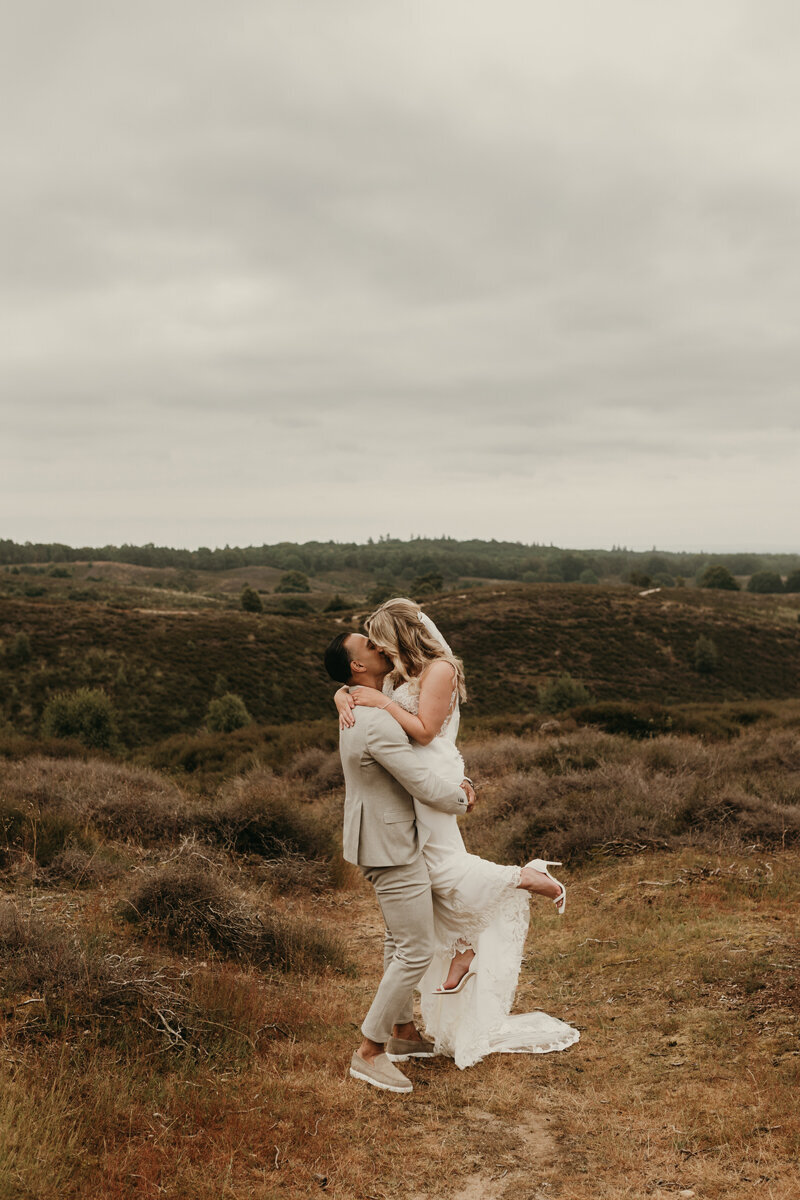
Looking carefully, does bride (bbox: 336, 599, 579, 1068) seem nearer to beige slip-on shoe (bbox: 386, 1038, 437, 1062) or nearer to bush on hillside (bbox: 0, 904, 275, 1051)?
beige slip-on shoe (bbox: 386, 1038, 437, 1062)

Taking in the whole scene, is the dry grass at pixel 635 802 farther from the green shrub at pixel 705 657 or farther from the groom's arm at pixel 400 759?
the green shrub at pixel 705 657

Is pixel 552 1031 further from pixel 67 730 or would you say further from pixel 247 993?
pixel 67 730

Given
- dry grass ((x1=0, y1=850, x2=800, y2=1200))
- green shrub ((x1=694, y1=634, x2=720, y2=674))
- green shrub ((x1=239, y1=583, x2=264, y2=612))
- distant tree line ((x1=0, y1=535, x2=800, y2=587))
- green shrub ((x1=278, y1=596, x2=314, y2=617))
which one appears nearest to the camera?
dry grass ((x1=0, y1=850, x2=800, y2=1200))

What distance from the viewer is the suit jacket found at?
3895 millimetres

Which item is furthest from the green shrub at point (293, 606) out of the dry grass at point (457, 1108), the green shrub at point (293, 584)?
the dry grass at point (457, 1108)

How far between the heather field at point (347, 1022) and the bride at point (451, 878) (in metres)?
0.29

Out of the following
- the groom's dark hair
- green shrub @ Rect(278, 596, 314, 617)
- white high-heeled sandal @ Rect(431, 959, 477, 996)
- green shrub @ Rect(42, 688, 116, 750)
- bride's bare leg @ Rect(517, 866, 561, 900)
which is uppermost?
the groom's dark hair

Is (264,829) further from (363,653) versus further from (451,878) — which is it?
(363,653)

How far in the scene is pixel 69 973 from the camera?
14.3ft

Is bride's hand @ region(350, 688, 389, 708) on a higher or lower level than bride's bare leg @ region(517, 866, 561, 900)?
higher

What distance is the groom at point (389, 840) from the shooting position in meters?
3.91

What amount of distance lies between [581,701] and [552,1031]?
25.4 meters

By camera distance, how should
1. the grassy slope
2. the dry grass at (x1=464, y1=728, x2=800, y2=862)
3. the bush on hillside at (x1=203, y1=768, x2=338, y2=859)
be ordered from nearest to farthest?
the dry grass at (x1=464, y1=728, x2=800, y2=862), the bush on hillside at (x1=203, y1=768, x2=338, y2=859), the grassy slope

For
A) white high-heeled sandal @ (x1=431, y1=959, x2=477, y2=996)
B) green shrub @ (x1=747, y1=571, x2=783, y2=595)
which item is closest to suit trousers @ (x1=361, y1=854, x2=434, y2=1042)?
white high-heeled sandal @ (x1=431, y1=959, x2=477, y2=996)
